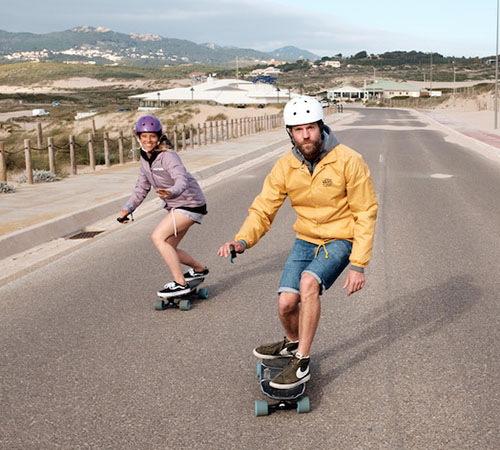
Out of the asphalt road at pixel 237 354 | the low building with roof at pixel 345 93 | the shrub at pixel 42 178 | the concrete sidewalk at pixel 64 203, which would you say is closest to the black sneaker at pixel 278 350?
the asphalt road at pixel 237 354

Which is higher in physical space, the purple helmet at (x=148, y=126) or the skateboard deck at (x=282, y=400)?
the purple helmet at (x=148, y=126)

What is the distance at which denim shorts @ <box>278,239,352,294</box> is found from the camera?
4156mm

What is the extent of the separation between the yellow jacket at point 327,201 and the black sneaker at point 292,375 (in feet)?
2.21

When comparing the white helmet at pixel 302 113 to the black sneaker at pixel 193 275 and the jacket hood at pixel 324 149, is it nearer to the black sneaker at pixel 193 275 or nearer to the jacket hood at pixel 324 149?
the jacket hood at pixel 324 149

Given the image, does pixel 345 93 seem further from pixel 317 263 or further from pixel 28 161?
pixel 317 263

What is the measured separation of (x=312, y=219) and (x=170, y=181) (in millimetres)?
2283

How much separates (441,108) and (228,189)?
80797mm

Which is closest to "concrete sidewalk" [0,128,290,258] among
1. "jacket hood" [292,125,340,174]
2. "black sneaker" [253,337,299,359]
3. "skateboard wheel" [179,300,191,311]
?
"skateboard wheel" [179,300,191,311]

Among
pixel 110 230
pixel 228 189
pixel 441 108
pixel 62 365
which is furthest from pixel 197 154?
pixel 441 108

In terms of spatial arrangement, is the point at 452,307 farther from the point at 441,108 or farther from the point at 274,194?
the point at 441,108

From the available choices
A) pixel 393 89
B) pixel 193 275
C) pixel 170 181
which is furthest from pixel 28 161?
pixel 393 89

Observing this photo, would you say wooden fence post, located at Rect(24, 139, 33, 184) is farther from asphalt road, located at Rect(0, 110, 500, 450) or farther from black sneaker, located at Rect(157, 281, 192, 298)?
black sneaker, located at Rect(157, 281, 192, 298)

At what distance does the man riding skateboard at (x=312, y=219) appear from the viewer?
4098 mm

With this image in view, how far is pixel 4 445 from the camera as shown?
3.70m
